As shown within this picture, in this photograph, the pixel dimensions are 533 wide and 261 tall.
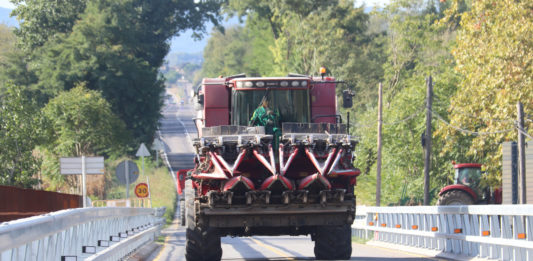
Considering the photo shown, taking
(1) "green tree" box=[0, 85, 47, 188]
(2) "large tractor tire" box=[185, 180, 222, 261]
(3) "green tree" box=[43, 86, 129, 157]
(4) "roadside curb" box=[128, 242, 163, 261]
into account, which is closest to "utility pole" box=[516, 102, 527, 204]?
(4) "roadside curb" box=[128, 242, 163, 261]

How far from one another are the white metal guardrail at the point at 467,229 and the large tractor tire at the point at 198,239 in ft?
15.7

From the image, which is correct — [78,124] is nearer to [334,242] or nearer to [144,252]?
[144,252]

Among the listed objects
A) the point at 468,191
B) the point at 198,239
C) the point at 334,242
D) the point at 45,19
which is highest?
the point at 45,19

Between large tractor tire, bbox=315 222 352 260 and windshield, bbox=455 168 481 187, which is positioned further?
windshield, bbox=455 168 481 187

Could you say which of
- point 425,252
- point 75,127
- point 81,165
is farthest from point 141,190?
point 75,127

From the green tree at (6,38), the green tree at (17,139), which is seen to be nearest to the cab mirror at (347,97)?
the green tree at (17,139)

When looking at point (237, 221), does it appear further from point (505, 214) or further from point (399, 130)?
point (399, 130)

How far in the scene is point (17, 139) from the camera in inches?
1511

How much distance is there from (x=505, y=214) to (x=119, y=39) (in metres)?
64.3

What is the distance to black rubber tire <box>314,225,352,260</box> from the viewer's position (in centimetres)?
1581

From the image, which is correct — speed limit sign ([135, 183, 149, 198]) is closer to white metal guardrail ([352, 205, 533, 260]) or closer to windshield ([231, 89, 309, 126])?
white metal guardrail ([352, 205, 533, 260])

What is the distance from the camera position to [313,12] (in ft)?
262

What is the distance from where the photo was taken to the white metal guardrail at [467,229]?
44.4 feet

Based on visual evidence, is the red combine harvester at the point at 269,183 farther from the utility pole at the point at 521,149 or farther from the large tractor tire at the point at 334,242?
the utility pole at the point at 521,149
